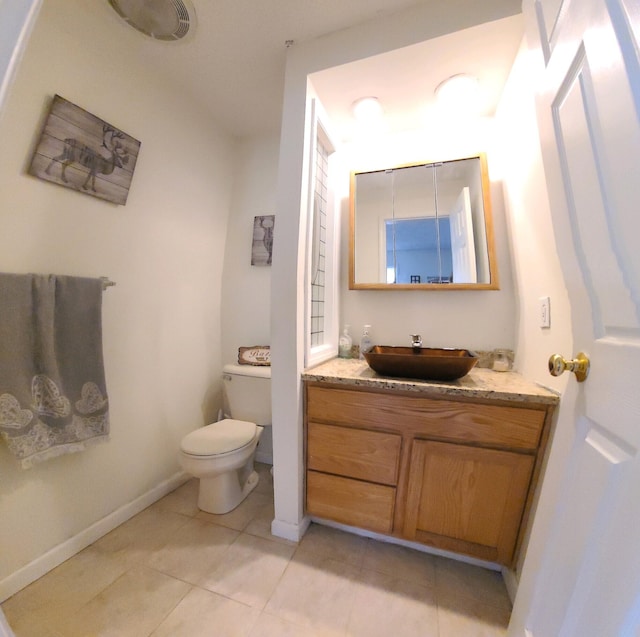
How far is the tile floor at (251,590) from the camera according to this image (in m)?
0.93

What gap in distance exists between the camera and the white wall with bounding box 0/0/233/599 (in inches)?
40.2

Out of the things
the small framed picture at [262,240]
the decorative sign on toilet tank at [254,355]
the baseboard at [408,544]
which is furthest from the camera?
the small framed picture at [262,240]

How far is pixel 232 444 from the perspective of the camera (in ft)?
4.63

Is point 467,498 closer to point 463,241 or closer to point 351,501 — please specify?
point 351,501

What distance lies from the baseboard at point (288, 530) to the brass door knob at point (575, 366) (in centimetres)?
131

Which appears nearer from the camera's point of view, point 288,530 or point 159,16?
point 159,16

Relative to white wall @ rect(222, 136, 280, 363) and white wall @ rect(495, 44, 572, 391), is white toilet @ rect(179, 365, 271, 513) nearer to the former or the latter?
white wall @ rect(222, 136, 280, 363)

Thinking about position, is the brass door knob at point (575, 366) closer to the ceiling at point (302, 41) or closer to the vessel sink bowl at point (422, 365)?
the vessel sink bowl at point (422, 365)

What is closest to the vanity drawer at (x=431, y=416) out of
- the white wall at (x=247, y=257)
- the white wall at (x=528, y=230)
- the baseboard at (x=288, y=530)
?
the white wall at (x=528, y=230)

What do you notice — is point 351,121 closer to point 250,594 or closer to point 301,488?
point 301,488

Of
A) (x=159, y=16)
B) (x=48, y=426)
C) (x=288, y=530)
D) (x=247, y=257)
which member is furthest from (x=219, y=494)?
(x=159, y=16)

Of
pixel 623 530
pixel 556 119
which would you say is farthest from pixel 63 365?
pixel 556 119

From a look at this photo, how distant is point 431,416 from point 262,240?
1571 mm

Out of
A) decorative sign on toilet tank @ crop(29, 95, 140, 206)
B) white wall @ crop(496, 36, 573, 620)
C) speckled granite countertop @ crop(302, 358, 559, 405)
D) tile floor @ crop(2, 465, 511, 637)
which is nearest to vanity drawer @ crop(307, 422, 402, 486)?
speckled granite countertop @ crop(302, 358, 559, 405)
